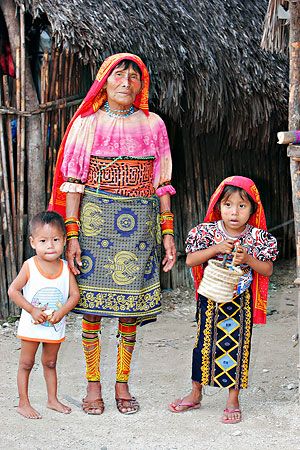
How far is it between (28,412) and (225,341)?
3.49 feet

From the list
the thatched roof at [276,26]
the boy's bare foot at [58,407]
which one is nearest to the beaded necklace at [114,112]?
the thatched roof at [276,26]

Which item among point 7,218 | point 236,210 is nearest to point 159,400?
point 236,210

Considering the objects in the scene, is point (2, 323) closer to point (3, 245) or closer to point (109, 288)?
point (3, 245)

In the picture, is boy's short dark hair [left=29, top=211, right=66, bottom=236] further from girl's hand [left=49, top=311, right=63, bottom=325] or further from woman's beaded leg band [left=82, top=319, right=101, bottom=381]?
woman's beaded leg band [left=82, top=319, right=101, bottom=381]

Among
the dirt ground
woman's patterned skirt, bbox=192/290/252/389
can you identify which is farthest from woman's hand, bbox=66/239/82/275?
the dirt ground

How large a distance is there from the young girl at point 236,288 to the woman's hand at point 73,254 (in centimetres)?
55

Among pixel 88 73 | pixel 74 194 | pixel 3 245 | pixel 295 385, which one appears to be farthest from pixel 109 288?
pixel 88 73

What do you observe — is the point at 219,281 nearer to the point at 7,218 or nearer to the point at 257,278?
the point at 257,278

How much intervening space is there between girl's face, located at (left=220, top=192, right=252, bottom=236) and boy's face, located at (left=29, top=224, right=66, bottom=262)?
83 cm

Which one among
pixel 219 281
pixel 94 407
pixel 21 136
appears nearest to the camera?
pixel 219 281

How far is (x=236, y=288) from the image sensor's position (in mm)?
4055

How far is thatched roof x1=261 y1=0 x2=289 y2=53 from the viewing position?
4660 mm

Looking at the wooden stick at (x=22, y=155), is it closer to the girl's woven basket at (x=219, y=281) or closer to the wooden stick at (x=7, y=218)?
the wooden stick at (x=7, y=218)

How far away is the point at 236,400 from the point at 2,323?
93.8 inches
